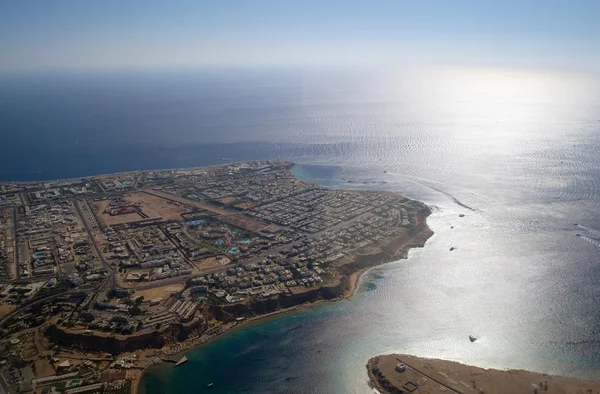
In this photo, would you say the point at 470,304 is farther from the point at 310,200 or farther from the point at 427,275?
the point at 310,200

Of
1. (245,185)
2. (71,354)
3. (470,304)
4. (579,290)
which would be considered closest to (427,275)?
(470,304)

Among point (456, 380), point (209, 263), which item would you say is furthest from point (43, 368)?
point (456, 380)

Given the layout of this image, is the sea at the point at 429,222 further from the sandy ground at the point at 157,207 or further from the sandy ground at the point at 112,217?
the sandy ground at the point at 112,217

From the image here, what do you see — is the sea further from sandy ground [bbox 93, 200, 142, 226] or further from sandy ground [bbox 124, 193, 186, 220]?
sandy ground [bbox 93, 200, 142, 226]

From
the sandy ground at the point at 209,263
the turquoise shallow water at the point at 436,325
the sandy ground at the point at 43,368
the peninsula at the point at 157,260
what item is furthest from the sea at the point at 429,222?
the sandy ground at the point at 209,263

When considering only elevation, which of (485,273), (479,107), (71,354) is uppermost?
(479,107)

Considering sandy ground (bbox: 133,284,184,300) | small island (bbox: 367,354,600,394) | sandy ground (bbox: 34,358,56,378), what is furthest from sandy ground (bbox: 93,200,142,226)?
small island (bbox: 367,354,600,394)
